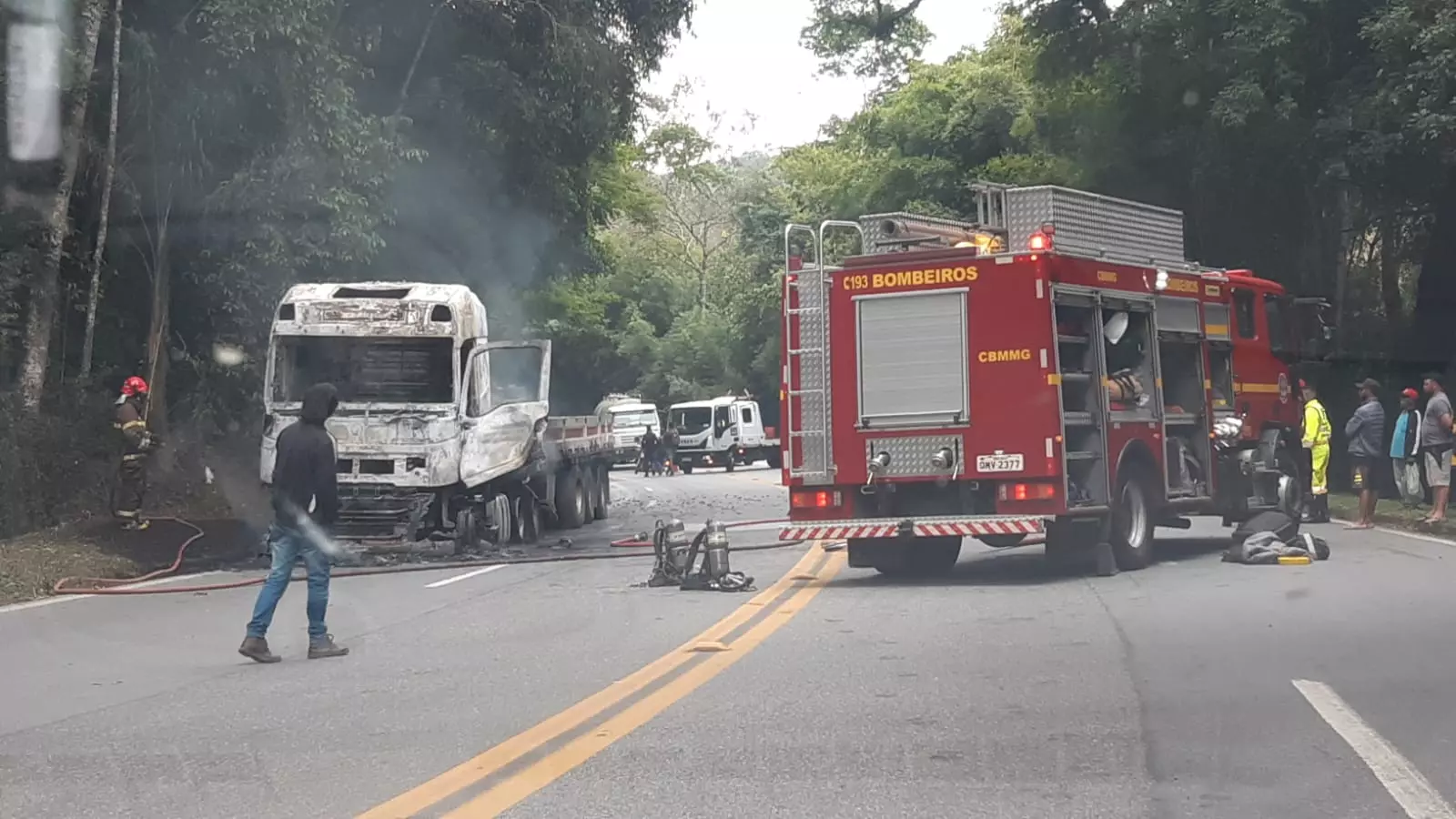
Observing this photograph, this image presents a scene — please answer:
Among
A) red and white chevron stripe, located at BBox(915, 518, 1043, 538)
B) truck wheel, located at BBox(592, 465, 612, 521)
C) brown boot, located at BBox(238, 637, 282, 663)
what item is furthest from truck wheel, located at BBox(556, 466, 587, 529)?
brown boot, located at BBox(238, 637, 282, 663)

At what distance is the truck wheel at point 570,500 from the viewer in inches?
963

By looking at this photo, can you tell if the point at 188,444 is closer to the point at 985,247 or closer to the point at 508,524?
the point at 508,524

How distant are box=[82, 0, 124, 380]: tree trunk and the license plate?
476 inches

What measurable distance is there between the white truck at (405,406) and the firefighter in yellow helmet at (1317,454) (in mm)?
10022

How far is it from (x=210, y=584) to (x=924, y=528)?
6.98 metres

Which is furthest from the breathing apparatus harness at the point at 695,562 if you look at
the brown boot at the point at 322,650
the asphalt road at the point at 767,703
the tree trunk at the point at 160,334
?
the tree trunk at the point at 160,334

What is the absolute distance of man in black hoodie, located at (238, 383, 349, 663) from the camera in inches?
422

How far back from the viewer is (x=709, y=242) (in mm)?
78812

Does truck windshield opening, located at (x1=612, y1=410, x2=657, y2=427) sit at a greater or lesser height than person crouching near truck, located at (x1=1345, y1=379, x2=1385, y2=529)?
greater

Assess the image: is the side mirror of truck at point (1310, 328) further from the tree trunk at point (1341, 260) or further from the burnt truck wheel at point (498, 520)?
the tree trunk at point (1341, 260)

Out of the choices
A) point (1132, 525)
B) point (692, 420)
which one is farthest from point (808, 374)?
point (692, 420)

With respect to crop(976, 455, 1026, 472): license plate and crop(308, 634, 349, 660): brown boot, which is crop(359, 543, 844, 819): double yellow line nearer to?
crop(308, 634, 349, 660): brown boot

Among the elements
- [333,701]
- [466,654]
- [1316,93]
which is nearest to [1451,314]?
[1316,93]

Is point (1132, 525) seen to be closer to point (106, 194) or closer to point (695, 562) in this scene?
point (695, 562)
